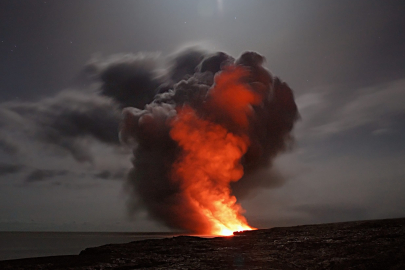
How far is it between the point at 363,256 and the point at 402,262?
6.81ft

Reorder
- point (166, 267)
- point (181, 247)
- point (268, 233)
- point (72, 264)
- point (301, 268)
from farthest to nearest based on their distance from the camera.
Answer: point (268, 233) → point (181, 247) → point (72, 264) → point (166, 267) → point (301, 268)

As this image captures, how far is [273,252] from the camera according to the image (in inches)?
837

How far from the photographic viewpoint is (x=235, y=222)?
4038cm

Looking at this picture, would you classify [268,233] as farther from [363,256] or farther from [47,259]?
[47,259]

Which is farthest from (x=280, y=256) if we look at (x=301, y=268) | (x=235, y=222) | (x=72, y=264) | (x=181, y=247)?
(x=235, y=222)

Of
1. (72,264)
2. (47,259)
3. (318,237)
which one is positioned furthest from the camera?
(318,237)

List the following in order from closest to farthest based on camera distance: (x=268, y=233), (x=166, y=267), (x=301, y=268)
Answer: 1. (x=301, y=268)
2. (x=166, y=267)
3. (x=268, y=233)

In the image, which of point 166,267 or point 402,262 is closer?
point 402,262

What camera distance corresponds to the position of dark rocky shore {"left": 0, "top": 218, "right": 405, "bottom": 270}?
17641 mm

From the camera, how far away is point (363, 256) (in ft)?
58.2

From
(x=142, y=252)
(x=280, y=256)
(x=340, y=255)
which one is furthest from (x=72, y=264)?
(x=340, y=255)

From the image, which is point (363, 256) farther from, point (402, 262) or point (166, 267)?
point (166, 267)

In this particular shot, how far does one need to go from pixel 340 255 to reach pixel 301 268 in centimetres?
298

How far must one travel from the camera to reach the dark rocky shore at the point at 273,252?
1764 centimetres
